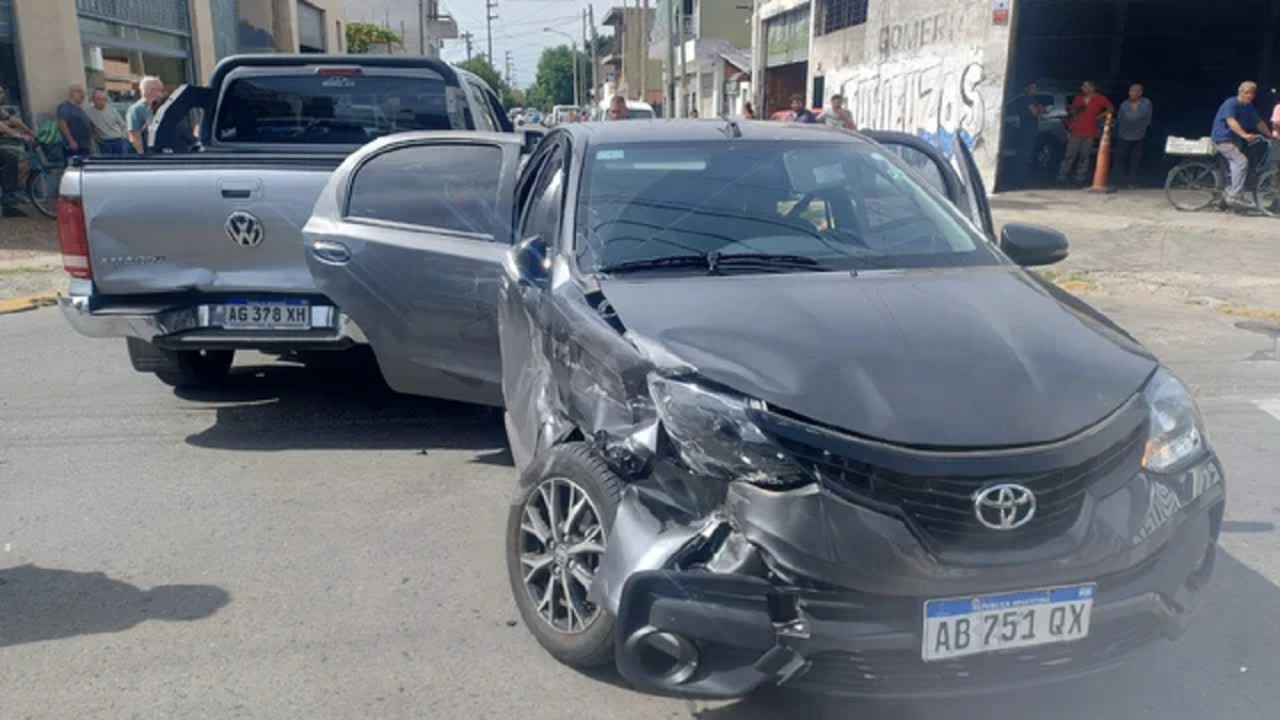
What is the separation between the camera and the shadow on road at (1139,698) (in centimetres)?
333

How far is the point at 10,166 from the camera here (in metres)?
14.7

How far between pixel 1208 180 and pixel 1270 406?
11051 mm

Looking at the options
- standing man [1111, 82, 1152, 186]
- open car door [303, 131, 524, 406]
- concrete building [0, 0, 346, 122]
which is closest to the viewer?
open car door [303, 131, 524, 406]

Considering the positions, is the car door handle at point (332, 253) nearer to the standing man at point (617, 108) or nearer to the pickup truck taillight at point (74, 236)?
the pickup truck taillight at point (74, 236)

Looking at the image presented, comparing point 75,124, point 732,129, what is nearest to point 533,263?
point 732,129

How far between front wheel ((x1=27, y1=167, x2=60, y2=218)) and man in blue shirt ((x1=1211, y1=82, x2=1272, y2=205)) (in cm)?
1547

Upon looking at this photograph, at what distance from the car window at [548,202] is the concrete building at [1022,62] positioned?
1519 centimetres

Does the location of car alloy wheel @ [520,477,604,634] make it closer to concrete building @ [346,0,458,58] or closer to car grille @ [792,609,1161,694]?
car grille @ [792,609,1161,694]

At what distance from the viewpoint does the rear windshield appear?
8078mm

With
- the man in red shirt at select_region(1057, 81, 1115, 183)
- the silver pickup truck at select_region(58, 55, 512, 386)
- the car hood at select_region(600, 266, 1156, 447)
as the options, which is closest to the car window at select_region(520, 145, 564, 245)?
the car hood at select_region(600, 266, 1156, 447)

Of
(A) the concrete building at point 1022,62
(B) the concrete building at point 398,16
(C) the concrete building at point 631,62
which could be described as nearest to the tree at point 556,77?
(C) the concrete building at point 631,62

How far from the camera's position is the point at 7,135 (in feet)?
47.7

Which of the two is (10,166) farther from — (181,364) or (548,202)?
(548,202)

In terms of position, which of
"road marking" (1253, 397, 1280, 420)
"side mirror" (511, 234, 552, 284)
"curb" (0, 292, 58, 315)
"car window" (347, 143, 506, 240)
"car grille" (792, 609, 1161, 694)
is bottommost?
"curb" (0, 292, 58, 315)
